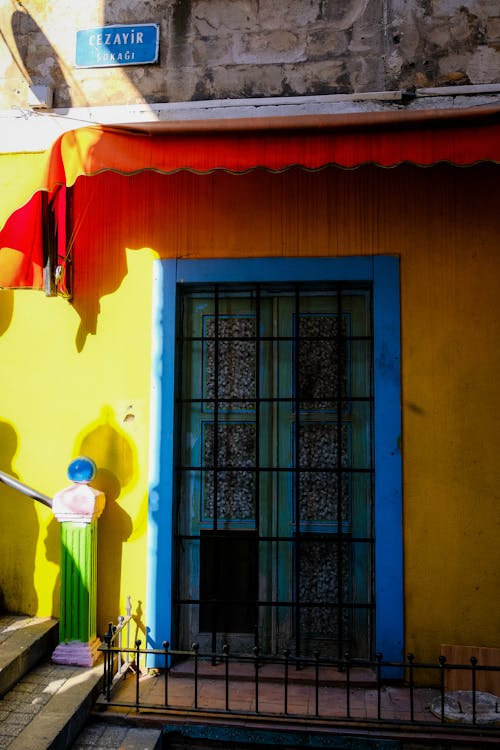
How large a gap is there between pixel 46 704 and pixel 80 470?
54.6 inches

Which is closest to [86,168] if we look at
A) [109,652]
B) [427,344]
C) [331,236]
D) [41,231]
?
[41,231]

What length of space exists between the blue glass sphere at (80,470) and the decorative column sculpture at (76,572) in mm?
79

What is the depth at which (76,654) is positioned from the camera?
4156mm

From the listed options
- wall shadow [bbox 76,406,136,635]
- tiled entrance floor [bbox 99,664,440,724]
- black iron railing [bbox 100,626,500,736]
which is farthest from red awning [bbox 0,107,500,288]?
tiled entrance floor [bbox 99,664,440,724]

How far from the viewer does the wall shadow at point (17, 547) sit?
4582mm

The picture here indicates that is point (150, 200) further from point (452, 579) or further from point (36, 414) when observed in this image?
Answer: point (452, 579)

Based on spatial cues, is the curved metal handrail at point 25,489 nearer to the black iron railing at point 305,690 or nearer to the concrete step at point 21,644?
the concrete step at point 21,644

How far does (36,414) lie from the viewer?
15.3 feet

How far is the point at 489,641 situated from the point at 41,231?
4054mm

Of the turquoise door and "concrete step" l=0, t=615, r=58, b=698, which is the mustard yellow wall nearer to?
"concrete step" l=0, t=615, r=58, b=698

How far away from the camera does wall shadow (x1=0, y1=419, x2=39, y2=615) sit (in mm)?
4582

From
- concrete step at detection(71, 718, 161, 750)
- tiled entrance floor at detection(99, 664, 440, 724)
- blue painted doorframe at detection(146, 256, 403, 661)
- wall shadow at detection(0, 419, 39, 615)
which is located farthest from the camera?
wall shadow at detection(0, 419, 39, 615)

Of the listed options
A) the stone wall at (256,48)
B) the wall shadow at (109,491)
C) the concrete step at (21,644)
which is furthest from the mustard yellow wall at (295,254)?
the stone wall at (256,48)

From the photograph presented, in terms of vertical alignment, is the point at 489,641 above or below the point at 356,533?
below
